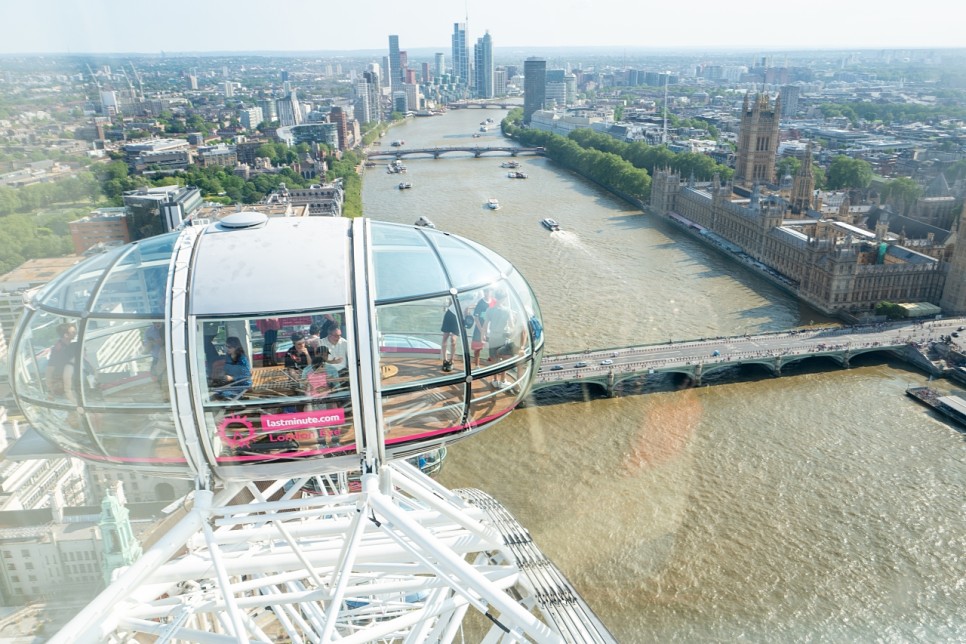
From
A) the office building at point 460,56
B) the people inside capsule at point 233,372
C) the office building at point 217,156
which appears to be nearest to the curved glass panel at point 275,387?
the people inside capsule at point 233,372

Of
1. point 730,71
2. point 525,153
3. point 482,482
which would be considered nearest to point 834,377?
point 482,482

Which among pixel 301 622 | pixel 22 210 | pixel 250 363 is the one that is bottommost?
pixel 22 210

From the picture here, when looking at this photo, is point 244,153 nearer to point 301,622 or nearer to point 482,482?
point 482,482

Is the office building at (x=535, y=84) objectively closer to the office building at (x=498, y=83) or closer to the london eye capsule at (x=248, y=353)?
the office building at (x=498, y=83)

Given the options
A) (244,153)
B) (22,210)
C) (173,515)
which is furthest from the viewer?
(244,153)

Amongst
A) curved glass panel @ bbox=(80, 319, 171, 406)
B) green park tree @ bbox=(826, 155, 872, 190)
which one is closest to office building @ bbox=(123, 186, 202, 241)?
curved glass panel @ bbox=(80, 319, 171, 406)

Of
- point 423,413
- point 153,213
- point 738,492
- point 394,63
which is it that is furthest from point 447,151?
point 394,63
